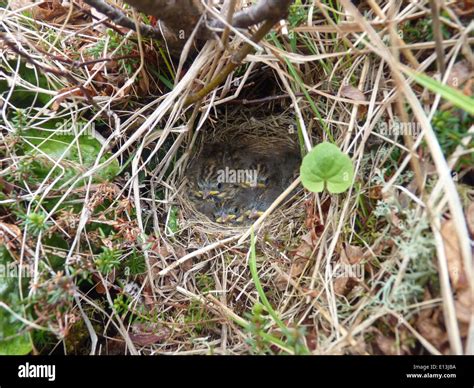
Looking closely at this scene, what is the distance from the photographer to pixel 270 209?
136cm

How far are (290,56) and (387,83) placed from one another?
0.31m

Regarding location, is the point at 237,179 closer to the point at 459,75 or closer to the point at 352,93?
the point at 352,93

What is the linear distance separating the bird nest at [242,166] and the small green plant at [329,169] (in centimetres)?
40

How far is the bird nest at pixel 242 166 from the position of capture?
1.73 metres

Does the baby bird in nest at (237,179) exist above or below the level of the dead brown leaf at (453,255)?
above

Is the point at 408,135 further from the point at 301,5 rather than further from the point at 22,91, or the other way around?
the point at 22,91

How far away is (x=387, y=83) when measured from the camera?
1.26 m

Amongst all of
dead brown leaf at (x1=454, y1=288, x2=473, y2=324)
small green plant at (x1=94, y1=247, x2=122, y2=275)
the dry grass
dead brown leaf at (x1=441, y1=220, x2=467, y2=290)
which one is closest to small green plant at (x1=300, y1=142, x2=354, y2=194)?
the dry grass

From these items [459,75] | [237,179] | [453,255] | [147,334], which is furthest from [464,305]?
[237,179]

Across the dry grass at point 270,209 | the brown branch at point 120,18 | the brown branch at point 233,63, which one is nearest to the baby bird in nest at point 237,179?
the dry grass at point 270,209

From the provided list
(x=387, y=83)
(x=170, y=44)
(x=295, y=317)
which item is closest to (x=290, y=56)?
(x=387, y=83)

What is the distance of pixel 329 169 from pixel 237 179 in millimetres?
786

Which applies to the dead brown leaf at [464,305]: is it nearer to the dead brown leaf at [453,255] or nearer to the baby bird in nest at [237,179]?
the dead brown leaf at [453,255]

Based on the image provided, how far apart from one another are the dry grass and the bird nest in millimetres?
Answer: 37
